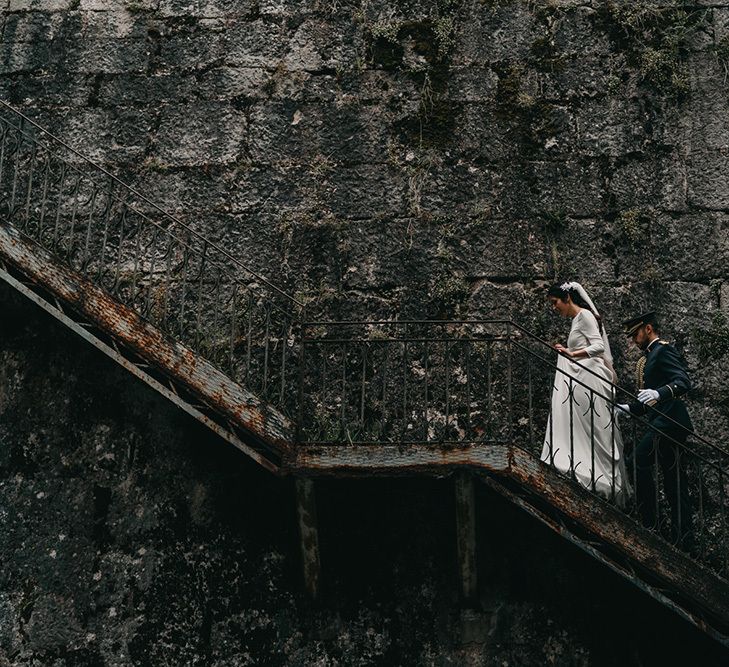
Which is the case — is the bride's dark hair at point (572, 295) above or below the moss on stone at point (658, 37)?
below

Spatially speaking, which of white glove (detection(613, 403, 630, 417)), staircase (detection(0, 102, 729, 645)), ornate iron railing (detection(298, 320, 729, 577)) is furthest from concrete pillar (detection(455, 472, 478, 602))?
white glove (detection(613, 403, 630, 417))

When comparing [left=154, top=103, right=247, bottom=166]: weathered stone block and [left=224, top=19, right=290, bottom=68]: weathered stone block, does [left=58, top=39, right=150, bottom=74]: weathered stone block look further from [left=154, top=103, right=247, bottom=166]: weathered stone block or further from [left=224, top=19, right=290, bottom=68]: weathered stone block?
[left=224, top=19, right=290, bottom=68]: weathered stone block

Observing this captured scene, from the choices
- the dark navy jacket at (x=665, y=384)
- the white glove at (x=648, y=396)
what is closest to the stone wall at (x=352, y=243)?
the dark navy jacket at (x=665, y=384)

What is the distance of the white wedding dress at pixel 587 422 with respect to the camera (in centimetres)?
746

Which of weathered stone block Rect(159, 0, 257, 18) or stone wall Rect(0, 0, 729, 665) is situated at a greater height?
weathered stone block Rect(159, 0, 257, 18)

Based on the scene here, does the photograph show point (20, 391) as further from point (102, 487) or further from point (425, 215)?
point (425, 215)

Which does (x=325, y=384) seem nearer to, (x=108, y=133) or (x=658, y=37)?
(x=108, y=133)

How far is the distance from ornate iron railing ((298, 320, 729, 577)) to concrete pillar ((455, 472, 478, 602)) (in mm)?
314

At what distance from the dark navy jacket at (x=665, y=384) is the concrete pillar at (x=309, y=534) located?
2183mm

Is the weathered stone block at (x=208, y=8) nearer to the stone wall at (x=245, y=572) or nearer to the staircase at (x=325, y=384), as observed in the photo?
the staircase at (x=325, y=384)

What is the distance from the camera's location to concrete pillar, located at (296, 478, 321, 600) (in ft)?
24.8

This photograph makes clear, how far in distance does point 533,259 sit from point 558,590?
2602 mm

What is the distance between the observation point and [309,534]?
7750 mm

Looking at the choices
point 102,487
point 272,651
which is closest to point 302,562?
point 272,651
